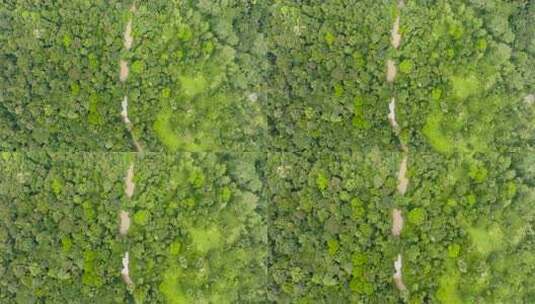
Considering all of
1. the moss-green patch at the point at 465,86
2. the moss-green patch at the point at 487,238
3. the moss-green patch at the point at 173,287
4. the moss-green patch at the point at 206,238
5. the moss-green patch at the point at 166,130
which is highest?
the moss-green patch at the point at 465,86

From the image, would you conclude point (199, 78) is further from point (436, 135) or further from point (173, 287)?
point (436, 135)

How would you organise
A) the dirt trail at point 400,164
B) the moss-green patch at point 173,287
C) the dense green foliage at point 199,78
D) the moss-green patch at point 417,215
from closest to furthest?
the moss-green patch at point 417,215 → the dirt trail at point 400,164 → the moss-green patch at point 173,287 → the dense green foliage at point 199,78

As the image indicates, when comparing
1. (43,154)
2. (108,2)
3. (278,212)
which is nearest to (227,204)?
(278,212)

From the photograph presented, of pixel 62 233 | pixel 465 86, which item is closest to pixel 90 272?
pixel 62 233

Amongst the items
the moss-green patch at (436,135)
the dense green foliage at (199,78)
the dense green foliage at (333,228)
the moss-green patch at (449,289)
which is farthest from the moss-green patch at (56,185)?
the moss-green patch at (449,289)

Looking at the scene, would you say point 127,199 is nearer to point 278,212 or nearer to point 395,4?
point 278,212

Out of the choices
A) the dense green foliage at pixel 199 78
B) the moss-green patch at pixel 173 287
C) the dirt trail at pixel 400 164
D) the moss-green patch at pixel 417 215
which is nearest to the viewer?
the moss-green patch at pixel 417 215

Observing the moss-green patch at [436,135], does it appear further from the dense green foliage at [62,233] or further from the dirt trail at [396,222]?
the dense green foliage at [62,233]

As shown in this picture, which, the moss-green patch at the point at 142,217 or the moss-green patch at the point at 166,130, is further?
the moss-green patch at the point at 166,130

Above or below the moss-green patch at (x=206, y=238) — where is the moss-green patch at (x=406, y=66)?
above

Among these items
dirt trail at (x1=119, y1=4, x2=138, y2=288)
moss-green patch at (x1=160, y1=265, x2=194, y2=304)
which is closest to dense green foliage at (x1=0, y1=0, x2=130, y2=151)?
dirt trail at (x1=119, y1=4, x2=138, y2=288)
